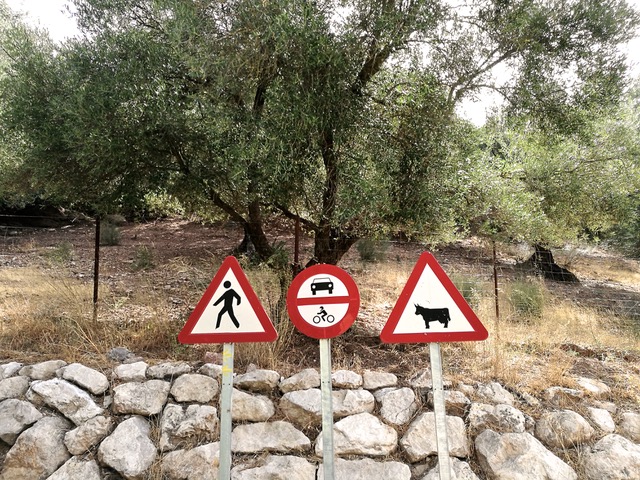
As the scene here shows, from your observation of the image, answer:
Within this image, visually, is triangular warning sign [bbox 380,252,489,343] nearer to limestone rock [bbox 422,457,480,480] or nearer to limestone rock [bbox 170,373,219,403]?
limestone rock [bbox 422,457,480,480]

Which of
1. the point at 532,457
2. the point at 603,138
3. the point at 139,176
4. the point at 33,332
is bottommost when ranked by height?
the point at 532,457

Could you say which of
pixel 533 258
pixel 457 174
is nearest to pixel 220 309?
pixel 457 174

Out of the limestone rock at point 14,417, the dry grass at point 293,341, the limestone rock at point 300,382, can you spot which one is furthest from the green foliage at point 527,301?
the limestone rock at point 14,417

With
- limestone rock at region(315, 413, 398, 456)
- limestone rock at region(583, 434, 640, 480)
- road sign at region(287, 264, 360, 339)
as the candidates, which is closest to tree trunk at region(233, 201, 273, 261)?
limestone rock at region(315, 413, 398, 456)

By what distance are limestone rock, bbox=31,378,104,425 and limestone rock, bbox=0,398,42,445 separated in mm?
128

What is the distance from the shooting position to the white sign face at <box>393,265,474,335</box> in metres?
2.71

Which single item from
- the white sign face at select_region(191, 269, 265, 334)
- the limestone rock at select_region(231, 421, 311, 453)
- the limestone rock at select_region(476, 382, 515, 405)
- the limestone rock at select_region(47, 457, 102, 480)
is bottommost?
the limestone rock at select_region(47, 457, 102, 480)

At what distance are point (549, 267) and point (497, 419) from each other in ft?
37.6

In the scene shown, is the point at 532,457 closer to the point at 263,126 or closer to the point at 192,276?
the point at 263,126

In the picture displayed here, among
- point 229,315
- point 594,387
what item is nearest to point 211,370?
point 229,315

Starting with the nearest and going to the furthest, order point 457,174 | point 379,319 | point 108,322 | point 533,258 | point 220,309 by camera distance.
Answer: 1. point 220,309
2. point 457,174
3. point 108,322
4. point 379,319
5. point 533,258

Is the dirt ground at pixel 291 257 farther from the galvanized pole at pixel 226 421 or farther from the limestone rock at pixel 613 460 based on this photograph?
the galvanized pole at pixel 226 421

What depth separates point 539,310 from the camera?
775 centimetres

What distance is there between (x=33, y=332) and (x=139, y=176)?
81.9 inches
